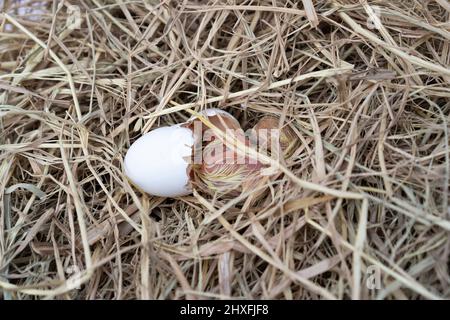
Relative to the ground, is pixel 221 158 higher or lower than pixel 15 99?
lower

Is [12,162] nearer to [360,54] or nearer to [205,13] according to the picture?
[205,13]

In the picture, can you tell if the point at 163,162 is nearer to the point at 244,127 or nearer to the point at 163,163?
the point at 163,163

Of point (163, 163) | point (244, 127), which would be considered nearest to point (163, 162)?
point (163, 163)

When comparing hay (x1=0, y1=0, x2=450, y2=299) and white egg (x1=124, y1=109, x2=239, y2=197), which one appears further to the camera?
white egg (x1=124, y1=109, x2=239, y2=197)

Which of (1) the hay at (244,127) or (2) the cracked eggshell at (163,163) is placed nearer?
(1) the hay at (244,127)

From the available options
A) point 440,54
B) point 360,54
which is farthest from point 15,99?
point 440,54
